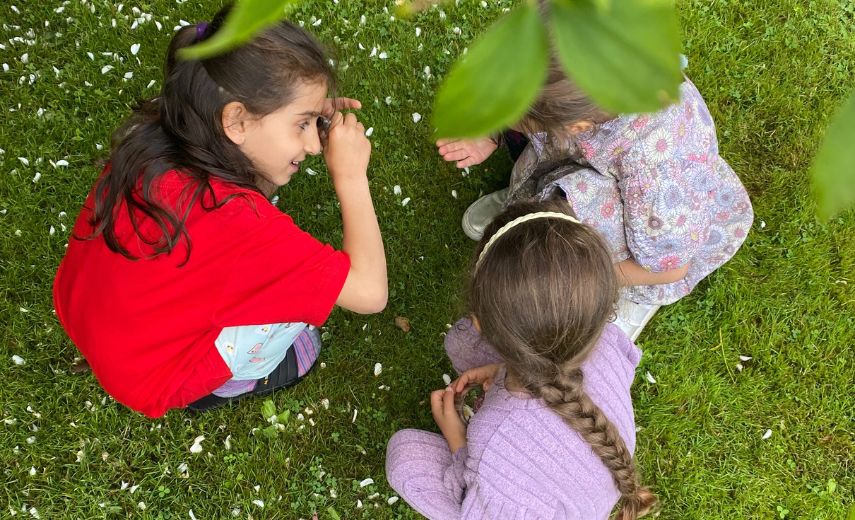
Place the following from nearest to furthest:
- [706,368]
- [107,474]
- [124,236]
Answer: [124,236], [107,474], [706,368]

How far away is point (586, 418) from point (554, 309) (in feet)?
1.32

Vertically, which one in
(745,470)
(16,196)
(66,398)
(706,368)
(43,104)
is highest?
(43,104)

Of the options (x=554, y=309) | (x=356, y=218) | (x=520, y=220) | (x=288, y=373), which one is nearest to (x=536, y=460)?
(x=554, y=309)

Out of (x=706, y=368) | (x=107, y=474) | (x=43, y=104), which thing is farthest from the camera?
(x=43, y=104)

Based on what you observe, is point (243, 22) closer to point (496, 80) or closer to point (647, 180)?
point (496, 80)

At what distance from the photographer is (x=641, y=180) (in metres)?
2.26

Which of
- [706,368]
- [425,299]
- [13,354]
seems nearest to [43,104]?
[13,354]

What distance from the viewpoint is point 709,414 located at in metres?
3.18

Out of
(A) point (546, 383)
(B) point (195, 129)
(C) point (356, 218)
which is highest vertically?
(B) point (195, 129)

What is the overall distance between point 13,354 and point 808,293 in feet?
12.9

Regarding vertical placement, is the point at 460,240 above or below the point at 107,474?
above

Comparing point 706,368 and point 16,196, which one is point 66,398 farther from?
point 706,368

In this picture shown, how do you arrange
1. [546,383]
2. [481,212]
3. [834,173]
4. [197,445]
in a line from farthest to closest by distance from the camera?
[481,212] < [197,445] < [546,383] < [834,173]

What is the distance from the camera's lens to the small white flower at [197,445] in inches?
120
